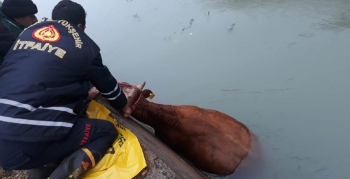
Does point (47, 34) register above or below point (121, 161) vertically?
above

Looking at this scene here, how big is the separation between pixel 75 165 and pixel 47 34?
106cm

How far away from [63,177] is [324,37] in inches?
191

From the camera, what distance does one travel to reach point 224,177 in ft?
13.0

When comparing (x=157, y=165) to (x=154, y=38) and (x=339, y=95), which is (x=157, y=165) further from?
(x=154, y=38)

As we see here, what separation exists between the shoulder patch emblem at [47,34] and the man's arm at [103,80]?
0.35 meters

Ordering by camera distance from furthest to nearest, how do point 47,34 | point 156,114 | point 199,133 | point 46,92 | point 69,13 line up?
point 156,114 → point 199,133 → point 69,13 → point 47,34 → point 46,92

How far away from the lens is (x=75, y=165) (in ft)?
8.48

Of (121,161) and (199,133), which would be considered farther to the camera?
(199,133)

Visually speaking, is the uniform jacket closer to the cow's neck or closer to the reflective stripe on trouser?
the reflective stripe on trouser

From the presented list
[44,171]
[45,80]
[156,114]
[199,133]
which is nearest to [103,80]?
[45,80]

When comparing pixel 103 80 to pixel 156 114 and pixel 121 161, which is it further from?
pixel 156 114

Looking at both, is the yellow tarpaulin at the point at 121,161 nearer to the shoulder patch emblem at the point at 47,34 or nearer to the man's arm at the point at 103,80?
the man's arm at the point at 103,80

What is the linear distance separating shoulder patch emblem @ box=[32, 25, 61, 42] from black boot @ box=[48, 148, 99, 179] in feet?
3.01

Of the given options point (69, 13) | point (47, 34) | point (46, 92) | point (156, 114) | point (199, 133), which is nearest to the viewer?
point (46, 92)
